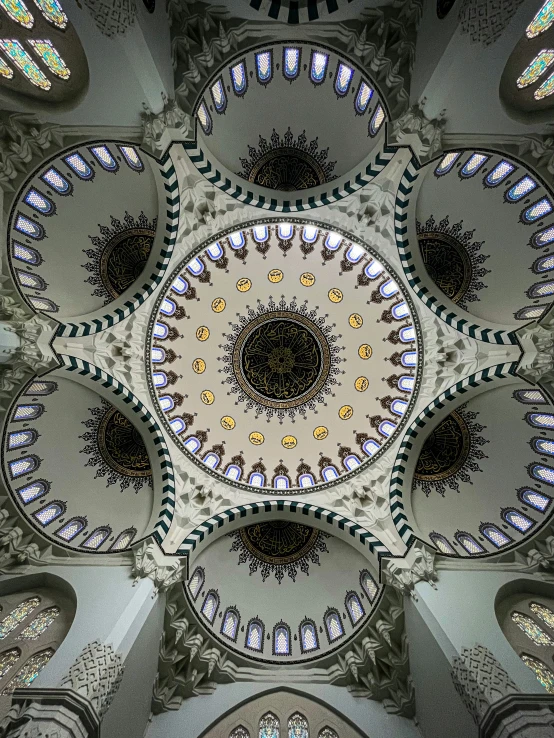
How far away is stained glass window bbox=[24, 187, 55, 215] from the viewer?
10000mm

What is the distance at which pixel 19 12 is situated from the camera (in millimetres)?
7324

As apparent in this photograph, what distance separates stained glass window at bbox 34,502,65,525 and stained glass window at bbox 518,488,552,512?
44.8 feet

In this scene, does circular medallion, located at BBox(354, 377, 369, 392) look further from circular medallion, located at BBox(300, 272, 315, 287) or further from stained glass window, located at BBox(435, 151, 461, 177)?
stained glass window, located at BBox(435, 151, 461, 177)

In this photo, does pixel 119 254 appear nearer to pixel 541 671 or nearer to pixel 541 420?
pixel 541 420

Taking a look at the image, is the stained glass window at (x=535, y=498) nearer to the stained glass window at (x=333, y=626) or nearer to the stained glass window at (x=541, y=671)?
the stained glass window at (x=541, y=671)

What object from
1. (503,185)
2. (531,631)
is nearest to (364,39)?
(503,185)

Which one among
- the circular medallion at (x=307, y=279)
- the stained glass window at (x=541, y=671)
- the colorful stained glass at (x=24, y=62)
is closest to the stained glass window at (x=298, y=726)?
the stained glass window at (x=541, y=671)

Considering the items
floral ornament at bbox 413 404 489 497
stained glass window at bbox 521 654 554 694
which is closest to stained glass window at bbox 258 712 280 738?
stained glass window at bbox 521 654 554 694

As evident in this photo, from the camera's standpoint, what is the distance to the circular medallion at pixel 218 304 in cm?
1658

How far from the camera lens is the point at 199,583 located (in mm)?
13219

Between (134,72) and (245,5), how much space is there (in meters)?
3.22

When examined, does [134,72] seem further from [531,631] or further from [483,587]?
[531,631]

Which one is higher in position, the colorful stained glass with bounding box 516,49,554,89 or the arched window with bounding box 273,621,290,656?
the colorful stained glass with bounding box 516,49,554,89

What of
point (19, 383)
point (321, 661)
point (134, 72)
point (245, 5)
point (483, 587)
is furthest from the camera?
point (321, 661)
